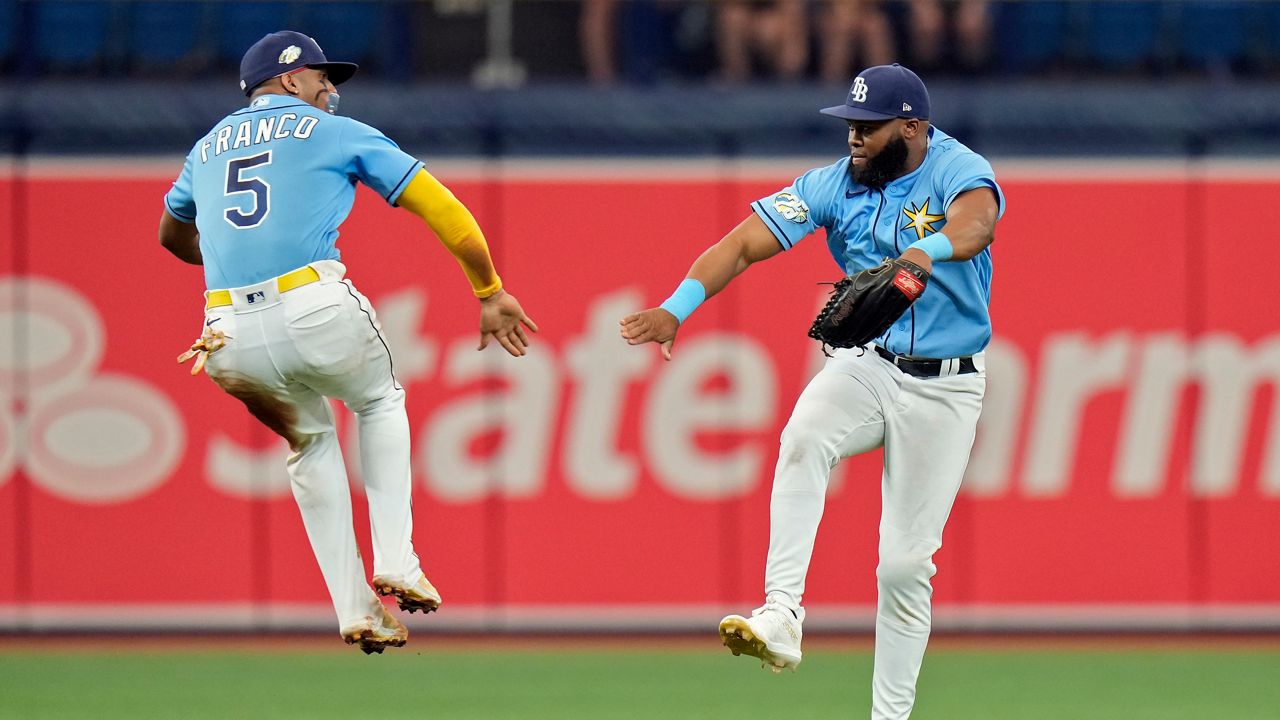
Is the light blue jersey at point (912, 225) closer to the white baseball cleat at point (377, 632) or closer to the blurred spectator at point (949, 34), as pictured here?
the white baseball cleat at point (377, 632)

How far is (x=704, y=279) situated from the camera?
21.5ft

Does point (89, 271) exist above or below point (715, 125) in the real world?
below

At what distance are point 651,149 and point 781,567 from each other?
5.79 m

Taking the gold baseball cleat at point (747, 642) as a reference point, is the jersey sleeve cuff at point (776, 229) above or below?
above

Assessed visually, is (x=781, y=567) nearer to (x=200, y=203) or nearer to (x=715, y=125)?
(x=200, y=203)

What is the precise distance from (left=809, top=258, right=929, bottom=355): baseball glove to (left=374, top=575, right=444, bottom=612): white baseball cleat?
1.68 m

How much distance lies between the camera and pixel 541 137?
11656 millimetres

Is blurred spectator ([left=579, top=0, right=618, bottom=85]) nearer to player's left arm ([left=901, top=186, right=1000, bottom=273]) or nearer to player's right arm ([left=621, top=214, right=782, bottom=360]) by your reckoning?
player's right arm ([left=621, top=214, right=782, bottom=360])

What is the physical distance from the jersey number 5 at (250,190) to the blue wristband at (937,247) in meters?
2.25

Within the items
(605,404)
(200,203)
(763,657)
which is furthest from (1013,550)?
(200,203)

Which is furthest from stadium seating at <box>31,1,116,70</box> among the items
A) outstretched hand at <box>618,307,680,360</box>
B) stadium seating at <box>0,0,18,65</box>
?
outstretched hand at <box>618,307,680,360</box>

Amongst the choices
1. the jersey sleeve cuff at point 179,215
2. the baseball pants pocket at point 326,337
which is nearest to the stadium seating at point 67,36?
the jersey sleeve cuff at point 179,215

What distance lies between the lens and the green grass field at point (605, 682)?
9.08 m

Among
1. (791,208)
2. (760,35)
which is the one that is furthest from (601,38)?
(791,208)
